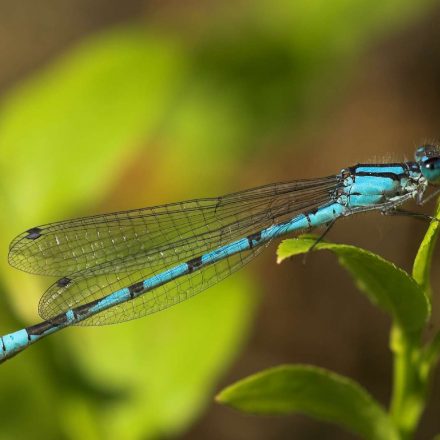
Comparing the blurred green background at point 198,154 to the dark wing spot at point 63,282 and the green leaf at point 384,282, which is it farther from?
the green leaf at point 384,282

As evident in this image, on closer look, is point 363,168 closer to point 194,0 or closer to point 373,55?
point 373,55

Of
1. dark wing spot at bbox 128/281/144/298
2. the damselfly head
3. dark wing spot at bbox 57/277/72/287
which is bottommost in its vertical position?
the damselfly head

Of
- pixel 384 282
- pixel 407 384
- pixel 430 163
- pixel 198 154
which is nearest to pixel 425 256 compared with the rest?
pixel 384 282

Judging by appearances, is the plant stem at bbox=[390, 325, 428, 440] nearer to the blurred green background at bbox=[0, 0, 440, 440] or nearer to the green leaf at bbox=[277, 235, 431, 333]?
the green leaf at bbox=[277, 235, 431, 333]

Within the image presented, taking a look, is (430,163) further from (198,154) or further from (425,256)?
(198,154)

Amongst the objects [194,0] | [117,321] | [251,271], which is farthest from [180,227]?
[194,0]

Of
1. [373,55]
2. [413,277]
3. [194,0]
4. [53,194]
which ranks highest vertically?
[194,0]

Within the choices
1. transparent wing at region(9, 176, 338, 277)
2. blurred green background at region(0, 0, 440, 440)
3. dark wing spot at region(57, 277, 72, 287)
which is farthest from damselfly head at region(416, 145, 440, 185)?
dark wing spot at region(57, 277, 72, 287)
